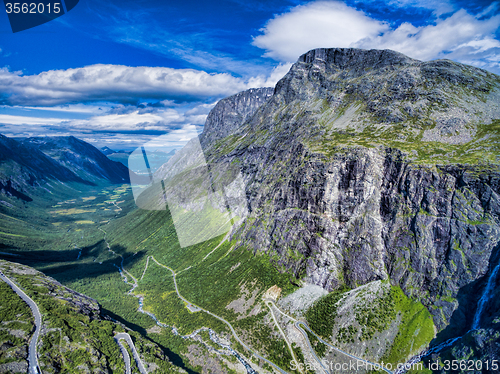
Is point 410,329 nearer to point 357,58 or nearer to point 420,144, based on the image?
point 420,144

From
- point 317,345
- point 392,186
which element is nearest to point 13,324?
point 317,345

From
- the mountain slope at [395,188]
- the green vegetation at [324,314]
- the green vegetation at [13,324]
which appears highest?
the mountain slope at [395,188]

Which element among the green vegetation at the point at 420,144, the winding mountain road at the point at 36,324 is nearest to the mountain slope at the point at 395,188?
the green vegetation at the point at 420,144

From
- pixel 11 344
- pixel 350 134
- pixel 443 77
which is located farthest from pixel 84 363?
pixel 443 77

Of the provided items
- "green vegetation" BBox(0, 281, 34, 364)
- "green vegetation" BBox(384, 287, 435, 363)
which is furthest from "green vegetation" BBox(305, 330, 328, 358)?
"green vegetation" BBox(0, 281, 34, 364)

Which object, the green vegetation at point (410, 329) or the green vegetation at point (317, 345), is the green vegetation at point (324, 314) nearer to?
the green vegetation at point (317, 345)

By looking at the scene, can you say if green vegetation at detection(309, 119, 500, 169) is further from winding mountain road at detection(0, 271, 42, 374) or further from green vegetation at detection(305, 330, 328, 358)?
winding mountain road at detection(0, 271, 42, 374)
